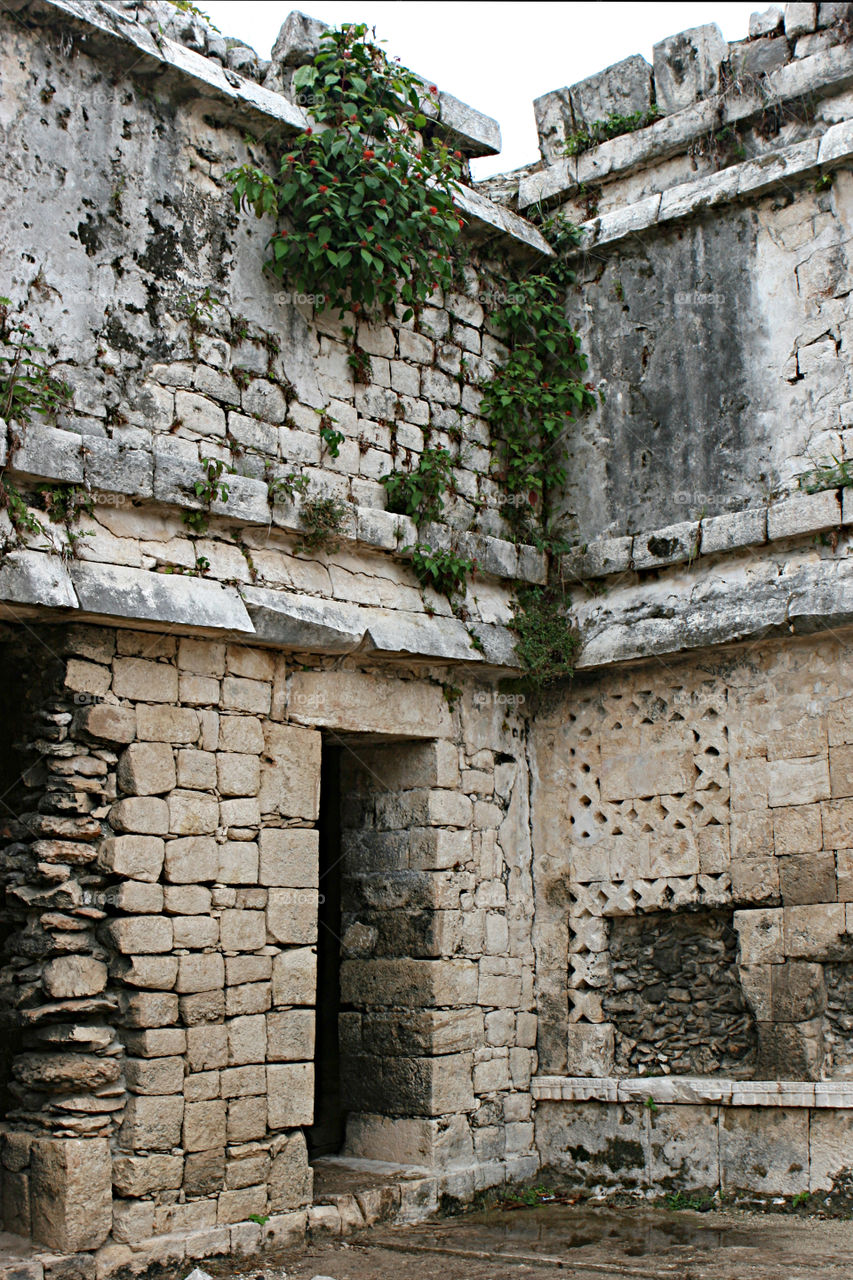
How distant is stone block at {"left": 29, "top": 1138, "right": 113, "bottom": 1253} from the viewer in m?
4.87

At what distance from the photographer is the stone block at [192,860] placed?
5.45 m

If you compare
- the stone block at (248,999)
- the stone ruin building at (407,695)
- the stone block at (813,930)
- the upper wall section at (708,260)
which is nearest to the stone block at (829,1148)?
A: the stone ruin building at (407,695)

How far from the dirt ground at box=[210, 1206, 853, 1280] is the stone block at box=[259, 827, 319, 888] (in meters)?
1.67

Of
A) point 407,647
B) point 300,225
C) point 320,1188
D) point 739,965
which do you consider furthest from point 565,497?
point 320,1188

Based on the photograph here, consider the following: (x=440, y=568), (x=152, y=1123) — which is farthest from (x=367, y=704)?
(x=152, y=1123)

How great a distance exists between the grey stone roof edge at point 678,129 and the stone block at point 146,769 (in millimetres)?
4578

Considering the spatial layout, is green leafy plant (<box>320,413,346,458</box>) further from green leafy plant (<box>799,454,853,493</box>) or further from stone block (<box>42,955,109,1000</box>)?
stone block (<box>42,955,109,1000</box>)

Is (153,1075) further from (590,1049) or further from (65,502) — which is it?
(590,1049)

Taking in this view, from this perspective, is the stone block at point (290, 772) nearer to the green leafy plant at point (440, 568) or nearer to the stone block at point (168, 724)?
the stone block at point (168, 724)

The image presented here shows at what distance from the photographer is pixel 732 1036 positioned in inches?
261

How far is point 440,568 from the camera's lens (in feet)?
22.3

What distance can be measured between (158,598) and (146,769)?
75 cm

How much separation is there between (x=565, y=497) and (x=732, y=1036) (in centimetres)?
331

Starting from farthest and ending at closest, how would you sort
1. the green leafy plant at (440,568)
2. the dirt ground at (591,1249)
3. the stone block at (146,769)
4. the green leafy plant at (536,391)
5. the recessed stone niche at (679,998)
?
1. the green leafy plant at (536,391)
2. the green leafy plant at (440,568)
3. the recessed stone niche at (679,998)
4. the stone block at (146,769)
5. the dirt ground at (591,1249)
